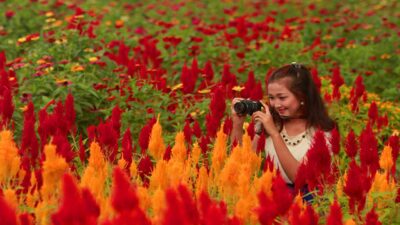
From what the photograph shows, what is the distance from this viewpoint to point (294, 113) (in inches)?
152

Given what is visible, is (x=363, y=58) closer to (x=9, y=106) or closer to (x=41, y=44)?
(x=41, y=44)

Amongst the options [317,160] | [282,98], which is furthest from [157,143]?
[282,98]

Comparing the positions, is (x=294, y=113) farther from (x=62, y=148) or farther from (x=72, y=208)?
(x=72, y=208)

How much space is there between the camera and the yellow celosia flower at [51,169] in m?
2.06

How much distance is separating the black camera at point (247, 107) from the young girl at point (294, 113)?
0.21 ft

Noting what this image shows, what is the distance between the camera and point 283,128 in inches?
155

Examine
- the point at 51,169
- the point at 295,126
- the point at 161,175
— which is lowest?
the point at 295,126

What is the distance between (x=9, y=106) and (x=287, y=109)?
148 cm

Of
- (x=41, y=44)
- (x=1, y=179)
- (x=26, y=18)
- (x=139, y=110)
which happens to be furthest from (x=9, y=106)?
(x=26, y=18)

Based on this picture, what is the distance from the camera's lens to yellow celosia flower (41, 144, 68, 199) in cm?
206

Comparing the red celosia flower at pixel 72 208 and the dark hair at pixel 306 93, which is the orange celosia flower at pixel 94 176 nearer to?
the red celosia flower at pixel 72 208

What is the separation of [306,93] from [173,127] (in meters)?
0.91

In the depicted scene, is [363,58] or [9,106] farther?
[363,58]

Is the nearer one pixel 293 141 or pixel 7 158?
pixel 7 158
